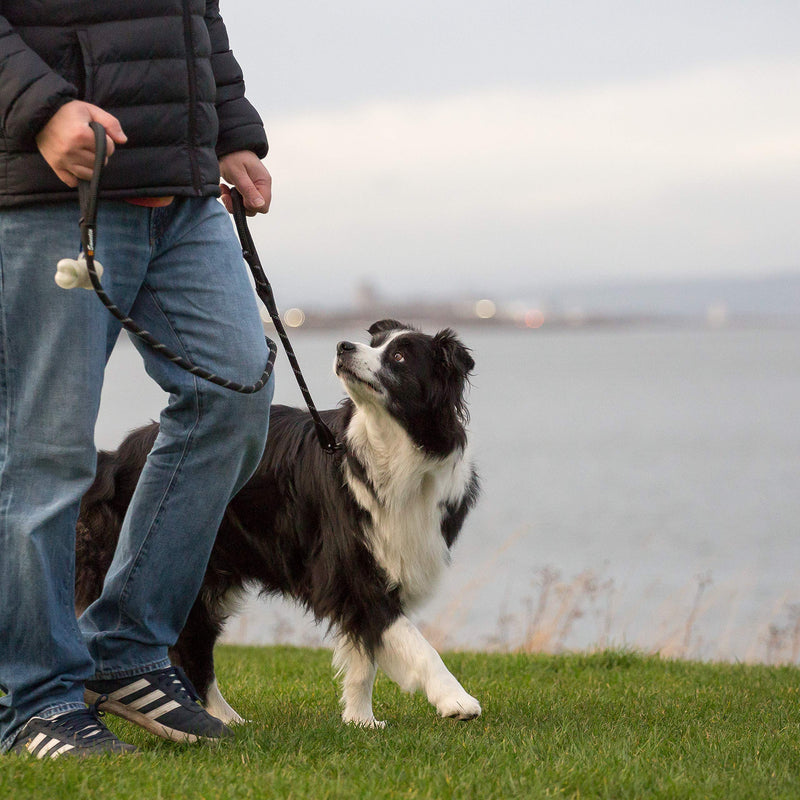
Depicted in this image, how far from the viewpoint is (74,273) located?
2789mm

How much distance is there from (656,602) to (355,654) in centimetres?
896

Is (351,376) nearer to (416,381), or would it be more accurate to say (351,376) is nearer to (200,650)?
(416,381)

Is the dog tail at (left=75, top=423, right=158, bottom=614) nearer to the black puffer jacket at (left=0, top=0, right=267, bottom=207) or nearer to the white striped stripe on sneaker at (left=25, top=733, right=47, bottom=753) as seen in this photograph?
the white striped stripe on sneaker at (left=25, top=733, right=47, bottom=753)

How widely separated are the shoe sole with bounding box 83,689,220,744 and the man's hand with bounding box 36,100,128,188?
1.52m

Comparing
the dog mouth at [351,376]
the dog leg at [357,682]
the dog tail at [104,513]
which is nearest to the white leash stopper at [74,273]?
the dog tail at [104,513]

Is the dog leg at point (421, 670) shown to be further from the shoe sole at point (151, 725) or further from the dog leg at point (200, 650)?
the shoe sole at point (151, 725)

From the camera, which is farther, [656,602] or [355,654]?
[656,602]

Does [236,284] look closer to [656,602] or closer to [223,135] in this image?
[223,135]

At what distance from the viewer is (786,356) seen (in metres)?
103

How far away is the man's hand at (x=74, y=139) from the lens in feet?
8.84

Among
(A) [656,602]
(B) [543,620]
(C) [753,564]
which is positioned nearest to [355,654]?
(B) [543,620]

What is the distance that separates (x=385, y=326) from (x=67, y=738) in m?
2.47

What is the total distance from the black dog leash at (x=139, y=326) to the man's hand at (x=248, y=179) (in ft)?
0.11

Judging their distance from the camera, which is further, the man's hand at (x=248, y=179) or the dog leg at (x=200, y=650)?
the dog leg at (x=200, y=650)
